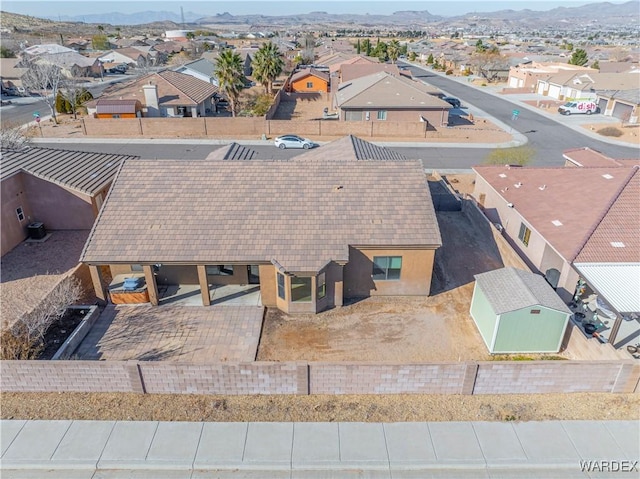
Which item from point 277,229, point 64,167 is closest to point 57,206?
point 64,167

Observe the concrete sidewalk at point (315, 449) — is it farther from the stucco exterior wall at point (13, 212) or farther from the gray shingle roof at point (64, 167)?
the gray shingle roof at point (64, 167)

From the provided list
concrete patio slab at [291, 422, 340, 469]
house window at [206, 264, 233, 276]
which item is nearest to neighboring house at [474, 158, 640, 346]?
concrete patio slab at [291, 422, 340, 469]

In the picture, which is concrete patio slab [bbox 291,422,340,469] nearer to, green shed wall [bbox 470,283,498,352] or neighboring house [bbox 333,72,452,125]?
green shed wall [bbox 470,283,498,352]

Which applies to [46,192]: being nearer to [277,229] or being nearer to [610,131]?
[277,229]

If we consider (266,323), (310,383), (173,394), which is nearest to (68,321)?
(173,394)

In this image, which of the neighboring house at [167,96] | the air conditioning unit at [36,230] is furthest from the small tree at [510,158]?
the neighboring house at [167,96]

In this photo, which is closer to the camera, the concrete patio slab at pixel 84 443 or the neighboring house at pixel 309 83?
the concrete patio slab at pixel 84 443
